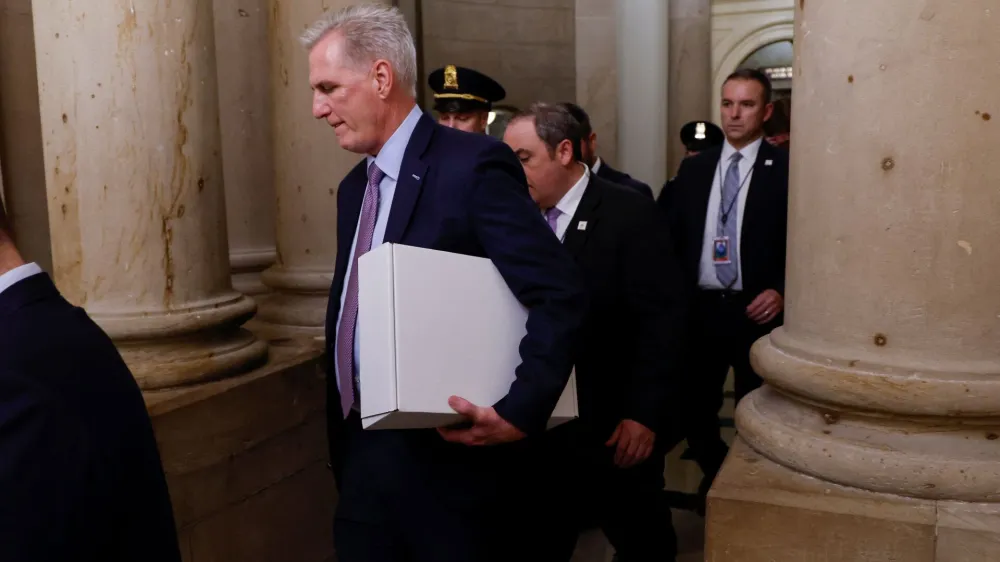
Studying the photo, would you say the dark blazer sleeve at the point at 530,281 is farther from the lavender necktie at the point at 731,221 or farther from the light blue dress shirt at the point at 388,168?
the lavender necktie at the point at 731,221

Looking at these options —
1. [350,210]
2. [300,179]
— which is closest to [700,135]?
[300,179]

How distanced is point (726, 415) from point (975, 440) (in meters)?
3.64

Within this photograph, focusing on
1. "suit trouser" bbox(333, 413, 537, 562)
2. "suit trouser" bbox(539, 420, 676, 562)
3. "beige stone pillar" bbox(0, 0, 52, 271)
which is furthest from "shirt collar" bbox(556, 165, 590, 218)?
"beige stone pillar" bbox(0, 0, 52, 271)

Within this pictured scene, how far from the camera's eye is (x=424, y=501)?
1.90 metres

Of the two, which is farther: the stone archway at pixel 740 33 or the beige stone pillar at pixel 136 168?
the stone archway at pixel 740 33

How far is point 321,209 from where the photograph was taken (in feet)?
12.7

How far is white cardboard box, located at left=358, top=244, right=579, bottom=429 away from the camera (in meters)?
1.58

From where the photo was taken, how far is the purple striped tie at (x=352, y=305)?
200cm

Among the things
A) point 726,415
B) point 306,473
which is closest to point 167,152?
point 306,473

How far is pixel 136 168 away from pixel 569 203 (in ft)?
4.24

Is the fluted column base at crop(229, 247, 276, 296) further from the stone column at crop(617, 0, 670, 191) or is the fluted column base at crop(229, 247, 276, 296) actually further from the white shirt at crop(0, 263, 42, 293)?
the white shirt at crop(0, 263, 42, 293)

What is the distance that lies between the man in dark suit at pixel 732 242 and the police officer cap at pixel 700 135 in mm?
2056

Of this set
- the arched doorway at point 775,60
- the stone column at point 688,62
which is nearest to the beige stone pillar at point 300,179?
the stone column at point 688,62

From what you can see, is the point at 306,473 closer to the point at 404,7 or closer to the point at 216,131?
the point at 216,131
